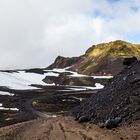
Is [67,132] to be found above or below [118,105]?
below

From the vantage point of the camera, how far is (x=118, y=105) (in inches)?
1427

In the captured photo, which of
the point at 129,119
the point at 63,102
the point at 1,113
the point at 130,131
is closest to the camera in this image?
the point at 130,131

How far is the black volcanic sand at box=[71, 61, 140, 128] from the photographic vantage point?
3234cm

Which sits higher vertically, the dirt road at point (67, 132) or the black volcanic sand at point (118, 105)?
the black volcanic sand at point (118, 105)

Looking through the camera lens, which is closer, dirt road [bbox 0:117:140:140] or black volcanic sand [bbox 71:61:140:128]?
dirt road [bbox 0:117:140:140]

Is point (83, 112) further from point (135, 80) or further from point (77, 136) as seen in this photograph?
point (77, 136)

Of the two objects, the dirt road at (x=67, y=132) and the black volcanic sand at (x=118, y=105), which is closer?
the dirt road at (x=67, y=132)

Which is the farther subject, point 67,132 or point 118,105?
point 118,105

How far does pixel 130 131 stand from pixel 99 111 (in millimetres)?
11609

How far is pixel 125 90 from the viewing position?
39062 mm

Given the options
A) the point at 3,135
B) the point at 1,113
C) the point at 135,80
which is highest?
the point at 135,80

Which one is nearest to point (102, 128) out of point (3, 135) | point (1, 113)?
point (3, 135)

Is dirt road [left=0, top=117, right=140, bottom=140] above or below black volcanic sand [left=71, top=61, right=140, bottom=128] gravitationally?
below

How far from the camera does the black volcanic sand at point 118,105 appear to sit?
3234 centimetres
